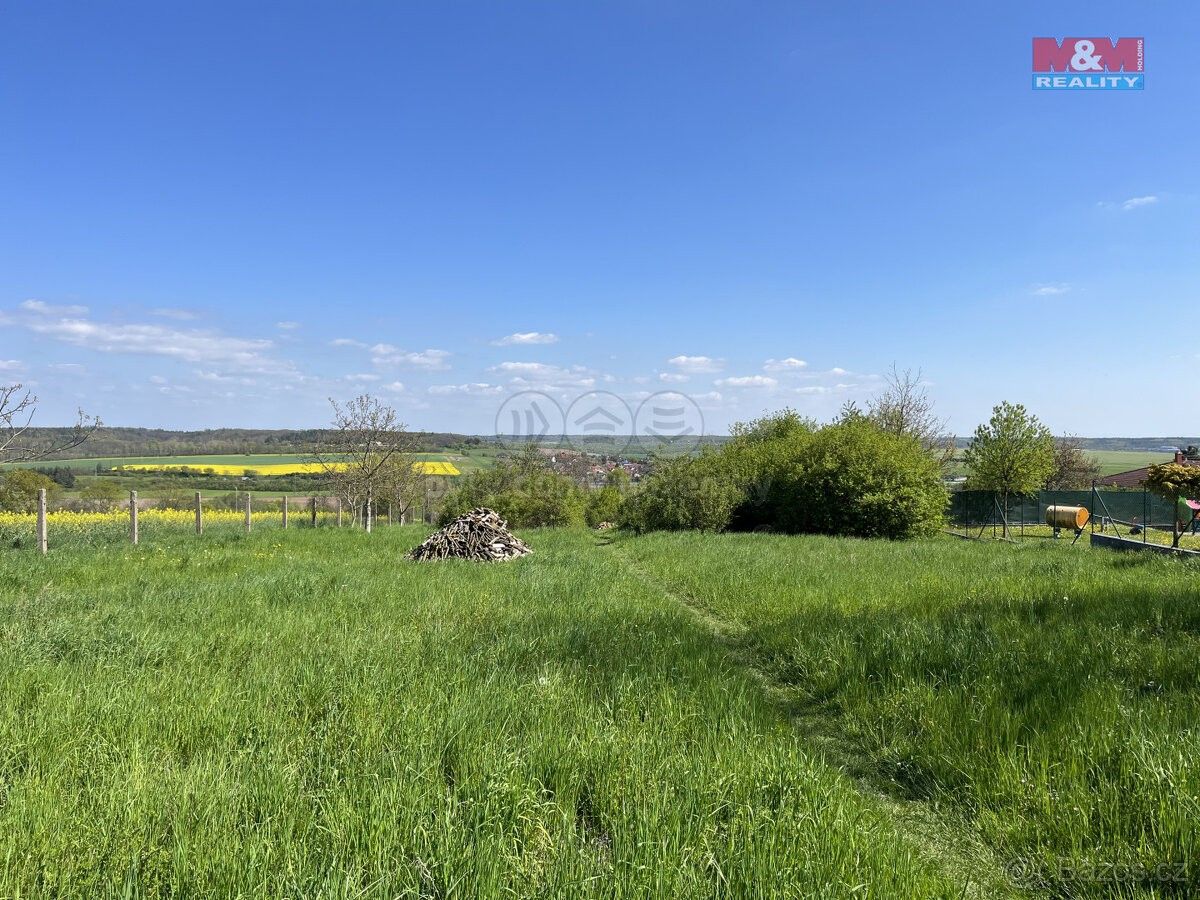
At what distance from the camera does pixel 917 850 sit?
2709mm

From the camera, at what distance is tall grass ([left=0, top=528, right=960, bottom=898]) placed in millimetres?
2213

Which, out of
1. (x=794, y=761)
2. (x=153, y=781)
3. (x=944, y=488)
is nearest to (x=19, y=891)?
(x=153, y=781)

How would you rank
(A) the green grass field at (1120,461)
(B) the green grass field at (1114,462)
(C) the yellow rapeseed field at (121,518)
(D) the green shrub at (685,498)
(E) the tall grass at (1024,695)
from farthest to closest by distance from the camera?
(A) the green grass field at (1120,461) → (B) the green grass field at (1114,462) → (C) the yellow rapeseed field at (121,518) → (D) the green shrub at (685,498) → (E) the tall grass at (1024,695)

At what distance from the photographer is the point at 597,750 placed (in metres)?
3.17

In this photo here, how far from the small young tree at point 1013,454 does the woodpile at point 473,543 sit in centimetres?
2586

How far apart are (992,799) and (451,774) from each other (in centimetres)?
286

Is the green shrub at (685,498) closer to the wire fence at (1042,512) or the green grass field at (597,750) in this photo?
the wire fence at (1042,512)

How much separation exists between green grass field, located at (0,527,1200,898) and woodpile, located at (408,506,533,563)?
6.29m

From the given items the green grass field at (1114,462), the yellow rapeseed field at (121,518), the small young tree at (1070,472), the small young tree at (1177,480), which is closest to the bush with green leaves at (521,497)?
the yellow rapeseed field at (121,518)

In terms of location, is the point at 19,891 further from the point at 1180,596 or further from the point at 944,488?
the point at 944,488

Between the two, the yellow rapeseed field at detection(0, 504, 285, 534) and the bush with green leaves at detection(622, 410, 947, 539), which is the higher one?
the bush with green leaves at detection(622, 410, 947, 539)

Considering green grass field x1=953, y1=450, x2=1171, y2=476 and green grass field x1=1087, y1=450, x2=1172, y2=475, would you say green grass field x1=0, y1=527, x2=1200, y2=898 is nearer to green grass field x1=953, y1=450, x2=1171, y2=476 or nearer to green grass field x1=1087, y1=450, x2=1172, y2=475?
green grass field x1=953, y1=450, x2=1171, y2=476

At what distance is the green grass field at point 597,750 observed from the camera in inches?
90.1

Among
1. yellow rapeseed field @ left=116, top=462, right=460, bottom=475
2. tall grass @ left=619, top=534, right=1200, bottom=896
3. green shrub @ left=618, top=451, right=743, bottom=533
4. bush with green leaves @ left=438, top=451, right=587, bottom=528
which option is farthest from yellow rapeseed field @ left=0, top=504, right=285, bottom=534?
tall grass @ left=619, top=534, right=1200, bottom=896
